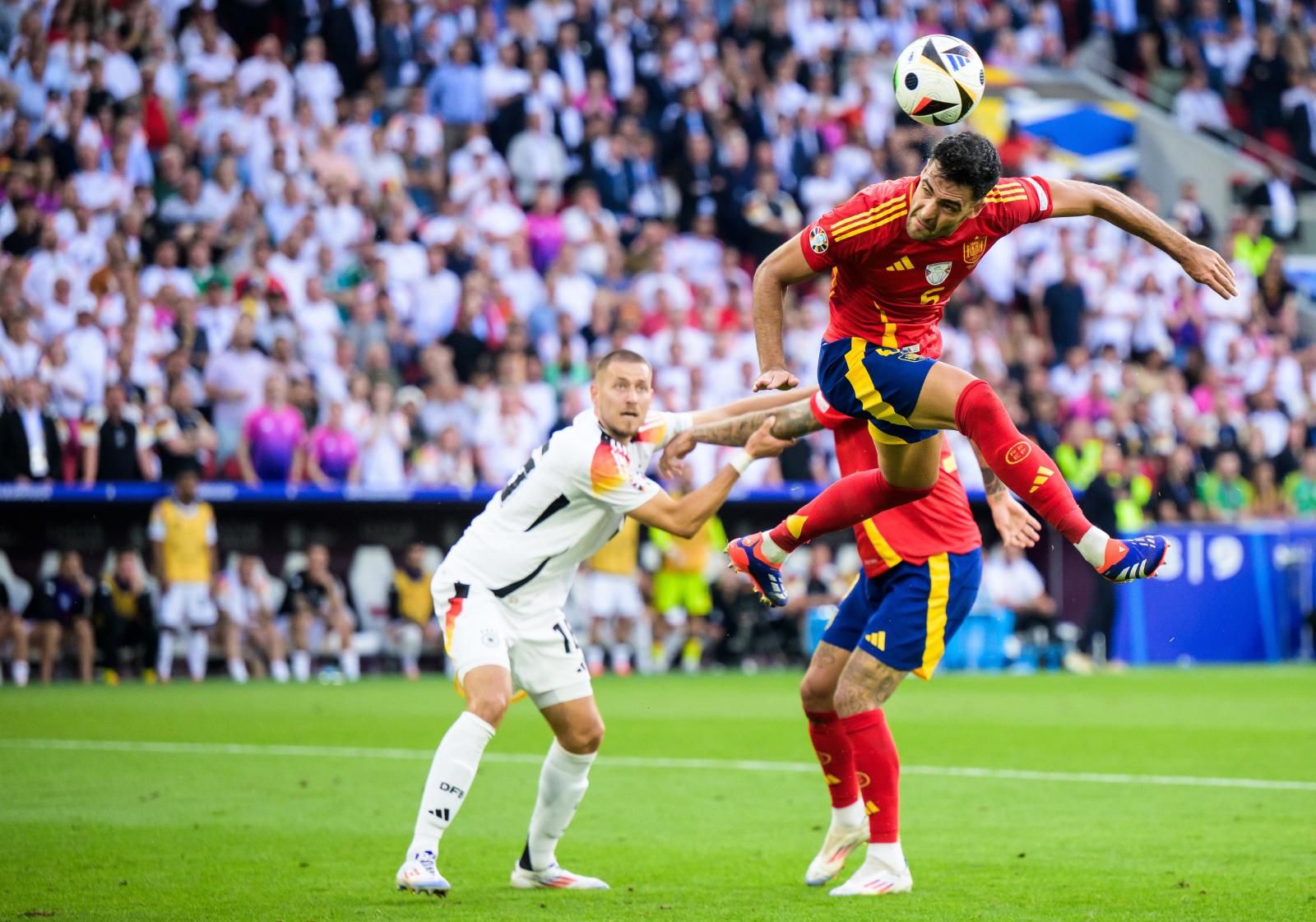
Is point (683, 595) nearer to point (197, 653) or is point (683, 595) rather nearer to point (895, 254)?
point (197, 653)

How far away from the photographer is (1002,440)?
7.64 m

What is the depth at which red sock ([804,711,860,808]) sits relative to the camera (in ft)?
28.0

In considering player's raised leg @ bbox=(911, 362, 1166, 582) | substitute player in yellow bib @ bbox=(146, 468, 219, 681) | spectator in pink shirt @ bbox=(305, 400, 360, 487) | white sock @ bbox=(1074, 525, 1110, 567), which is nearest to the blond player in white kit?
player's raised leg @ bbox=(911, 362, 1166, 582)

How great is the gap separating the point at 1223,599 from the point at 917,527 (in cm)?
1580

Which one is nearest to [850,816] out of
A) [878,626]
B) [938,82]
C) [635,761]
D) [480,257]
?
[878,626]

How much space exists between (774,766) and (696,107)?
13.8m

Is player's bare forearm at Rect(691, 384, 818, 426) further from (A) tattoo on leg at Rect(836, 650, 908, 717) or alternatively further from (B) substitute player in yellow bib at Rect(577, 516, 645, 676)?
(B) substitute player in yellow bib at Rect(577, 516, 645, 676)

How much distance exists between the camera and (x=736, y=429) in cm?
852

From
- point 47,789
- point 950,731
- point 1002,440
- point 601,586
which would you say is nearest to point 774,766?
point 950,731

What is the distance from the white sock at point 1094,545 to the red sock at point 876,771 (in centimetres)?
113

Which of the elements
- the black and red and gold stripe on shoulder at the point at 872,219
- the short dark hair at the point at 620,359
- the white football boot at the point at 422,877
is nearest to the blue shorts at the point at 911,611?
the short dark hair at the point at 620,359

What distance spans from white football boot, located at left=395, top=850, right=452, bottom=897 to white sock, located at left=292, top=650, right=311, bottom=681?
12848 mm

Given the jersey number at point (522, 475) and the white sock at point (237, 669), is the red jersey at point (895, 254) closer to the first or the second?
the jersey number at point (522, 475)

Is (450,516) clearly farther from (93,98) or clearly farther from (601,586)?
(93,98)
